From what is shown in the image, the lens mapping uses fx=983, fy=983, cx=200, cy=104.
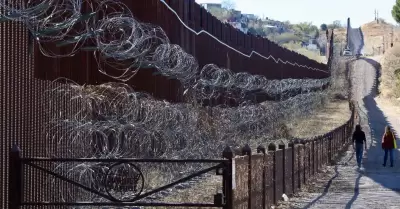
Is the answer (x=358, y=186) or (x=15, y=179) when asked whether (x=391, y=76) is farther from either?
(x=15, y=179)

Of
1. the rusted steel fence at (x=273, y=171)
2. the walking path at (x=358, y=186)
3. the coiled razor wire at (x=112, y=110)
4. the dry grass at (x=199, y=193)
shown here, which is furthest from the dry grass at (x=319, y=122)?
the dry grass at (x=199, y=193)

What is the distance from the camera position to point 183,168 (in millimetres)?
14891

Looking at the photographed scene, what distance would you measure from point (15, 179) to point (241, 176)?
9.80 feet

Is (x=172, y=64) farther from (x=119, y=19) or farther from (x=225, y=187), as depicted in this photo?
(x=225, y=187)

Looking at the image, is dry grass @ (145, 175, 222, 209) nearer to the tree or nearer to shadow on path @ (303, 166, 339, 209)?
shadow on path @ (303, 166, 339, 209)

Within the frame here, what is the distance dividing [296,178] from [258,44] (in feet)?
79.1

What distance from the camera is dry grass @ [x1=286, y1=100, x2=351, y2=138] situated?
115 ft

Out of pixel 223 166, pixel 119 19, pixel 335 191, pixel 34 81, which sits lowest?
pixel 335 191

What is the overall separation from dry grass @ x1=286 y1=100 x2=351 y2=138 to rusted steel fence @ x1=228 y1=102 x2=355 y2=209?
34.0 ft

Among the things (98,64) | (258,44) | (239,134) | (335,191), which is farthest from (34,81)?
(258,44)

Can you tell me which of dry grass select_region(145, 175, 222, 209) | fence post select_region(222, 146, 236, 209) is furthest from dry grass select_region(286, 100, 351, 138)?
fence post select_region(222, 146, 236, 209)

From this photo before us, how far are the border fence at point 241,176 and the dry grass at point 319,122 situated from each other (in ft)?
35.1

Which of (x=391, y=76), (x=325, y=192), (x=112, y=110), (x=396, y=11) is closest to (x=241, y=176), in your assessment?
(x=112, y=110)

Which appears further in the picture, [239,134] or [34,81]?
[239,134]
